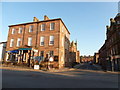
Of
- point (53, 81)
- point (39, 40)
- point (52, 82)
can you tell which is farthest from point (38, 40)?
point (52, 82)

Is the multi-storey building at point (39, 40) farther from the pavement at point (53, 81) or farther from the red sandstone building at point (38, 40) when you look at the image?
the pavement at point (53, 81)

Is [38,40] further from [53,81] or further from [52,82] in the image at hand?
[52,82]

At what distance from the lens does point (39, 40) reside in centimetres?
2258

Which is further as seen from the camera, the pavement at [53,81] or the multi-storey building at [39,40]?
the multi-storey building at [39,40]

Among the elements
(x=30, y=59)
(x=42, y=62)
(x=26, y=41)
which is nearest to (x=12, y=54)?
(x=26, y=41)

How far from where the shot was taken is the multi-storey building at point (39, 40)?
2104cm

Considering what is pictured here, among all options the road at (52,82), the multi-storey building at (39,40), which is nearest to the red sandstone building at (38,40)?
the multi-storey building at (39,40)

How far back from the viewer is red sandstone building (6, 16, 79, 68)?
2104 cm

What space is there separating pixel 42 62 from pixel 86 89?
639 inches

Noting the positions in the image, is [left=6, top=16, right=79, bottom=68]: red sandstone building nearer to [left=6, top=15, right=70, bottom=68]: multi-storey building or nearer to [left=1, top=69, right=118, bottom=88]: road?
[left=6, top=15, right=70, bottom=68]: multi-storey building

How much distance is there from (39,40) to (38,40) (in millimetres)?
264

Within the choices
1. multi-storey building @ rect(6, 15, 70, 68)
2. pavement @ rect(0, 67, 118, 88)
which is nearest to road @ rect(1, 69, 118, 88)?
pavement @ rect(0, 67, 118, 88)

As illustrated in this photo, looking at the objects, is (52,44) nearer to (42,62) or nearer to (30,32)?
(42,62)

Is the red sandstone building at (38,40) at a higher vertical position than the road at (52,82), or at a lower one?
higher
